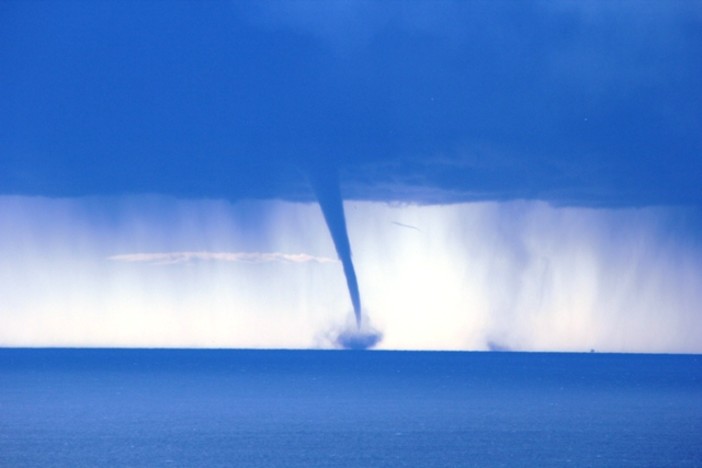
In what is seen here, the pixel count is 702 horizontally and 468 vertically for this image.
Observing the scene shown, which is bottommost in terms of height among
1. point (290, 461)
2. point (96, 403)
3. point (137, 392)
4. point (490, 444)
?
point (290, 461)

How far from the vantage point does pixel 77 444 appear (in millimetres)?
47781

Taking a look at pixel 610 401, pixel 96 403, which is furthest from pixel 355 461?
pixel 610 401

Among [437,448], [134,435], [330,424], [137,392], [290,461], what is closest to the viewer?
[290,461]

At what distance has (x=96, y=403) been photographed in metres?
76.4

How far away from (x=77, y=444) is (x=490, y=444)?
17865mm

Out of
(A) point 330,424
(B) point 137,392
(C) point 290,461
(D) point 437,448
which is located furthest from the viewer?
(B) point 137,392

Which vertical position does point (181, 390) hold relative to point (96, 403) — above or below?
above

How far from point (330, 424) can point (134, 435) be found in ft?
38.0

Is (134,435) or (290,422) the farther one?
(290,422)

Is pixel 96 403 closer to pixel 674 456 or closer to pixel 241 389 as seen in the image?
pixel 241 389

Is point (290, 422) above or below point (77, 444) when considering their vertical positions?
above

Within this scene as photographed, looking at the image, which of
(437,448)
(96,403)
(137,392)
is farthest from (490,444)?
(137,392)

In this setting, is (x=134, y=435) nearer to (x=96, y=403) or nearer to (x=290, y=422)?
(x=290, y=422)

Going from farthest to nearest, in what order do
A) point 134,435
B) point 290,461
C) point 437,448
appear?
point 134,435 < point 437,448 < point 290,461
